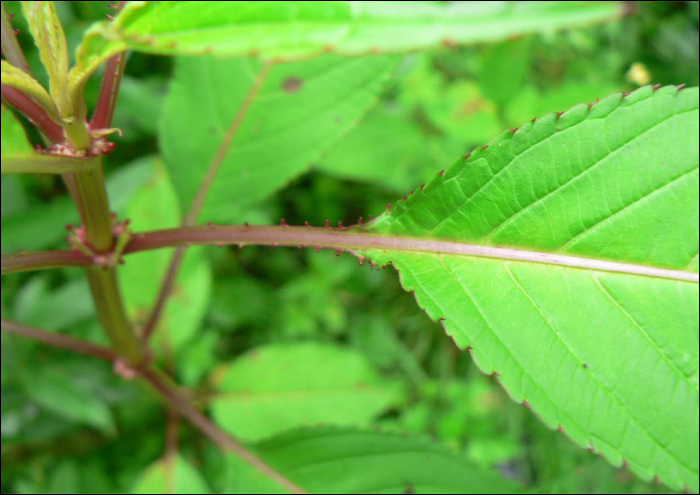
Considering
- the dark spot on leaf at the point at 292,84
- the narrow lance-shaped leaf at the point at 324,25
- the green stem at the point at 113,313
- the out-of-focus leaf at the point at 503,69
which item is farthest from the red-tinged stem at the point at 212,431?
the out-of-focus leaf at the point at 503,69

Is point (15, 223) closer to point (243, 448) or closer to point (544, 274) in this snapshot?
point (243, 448)

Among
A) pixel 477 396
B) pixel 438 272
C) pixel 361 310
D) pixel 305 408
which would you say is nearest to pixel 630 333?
pixel 438 272

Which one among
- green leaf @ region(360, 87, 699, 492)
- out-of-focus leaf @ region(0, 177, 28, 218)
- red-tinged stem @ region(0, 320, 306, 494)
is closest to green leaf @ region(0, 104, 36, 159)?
green leaf @ region(360, 87, 699, 492)

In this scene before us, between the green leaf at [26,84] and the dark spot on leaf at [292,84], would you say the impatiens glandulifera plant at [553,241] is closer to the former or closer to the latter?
the green leaf at [26,84]

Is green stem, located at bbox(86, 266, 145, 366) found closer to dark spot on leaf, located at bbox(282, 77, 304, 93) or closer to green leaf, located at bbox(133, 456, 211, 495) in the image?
green leaf, located at bbox(133, 456, 211, 495)

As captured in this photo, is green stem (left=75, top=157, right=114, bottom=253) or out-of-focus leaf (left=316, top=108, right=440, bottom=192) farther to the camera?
out-of-focus leaf (left=316, top=108, right=440, bottom=192)

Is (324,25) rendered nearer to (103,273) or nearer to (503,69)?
(103,273)

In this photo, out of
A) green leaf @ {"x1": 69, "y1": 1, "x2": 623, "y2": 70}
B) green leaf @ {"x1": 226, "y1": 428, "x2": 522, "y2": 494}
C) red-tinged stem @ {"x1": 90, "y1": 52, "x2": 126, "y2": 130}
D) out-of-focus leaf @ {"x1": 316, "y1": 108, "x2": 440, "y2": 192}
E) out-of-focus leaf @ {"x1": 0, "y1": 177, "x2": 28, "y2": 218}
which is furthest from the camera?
out-of-focus leaf @ {"x1": 316, "y1": 108, "x2": 440, "y2": 192}

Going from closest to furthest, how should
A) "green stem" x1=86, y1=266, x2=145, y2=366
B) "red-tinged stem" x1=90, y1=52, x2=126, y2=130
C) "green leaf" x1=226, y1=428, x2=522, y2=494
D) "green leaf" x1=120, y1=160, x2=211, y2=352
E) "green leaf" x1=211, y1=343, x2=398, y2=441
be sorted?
"red-tinged stem" x1=90, y1=52, x2=126, y2=130
"green stem" x1=86, y1=266, x2=145, y2=366
"green leaf" x1=226, y1=428, x2=522, y2=494
"green leaf" x1=120, y1=160, x2=211, y2=352
"green leaf" x1=211, y1=343, x2=398, y2=441
